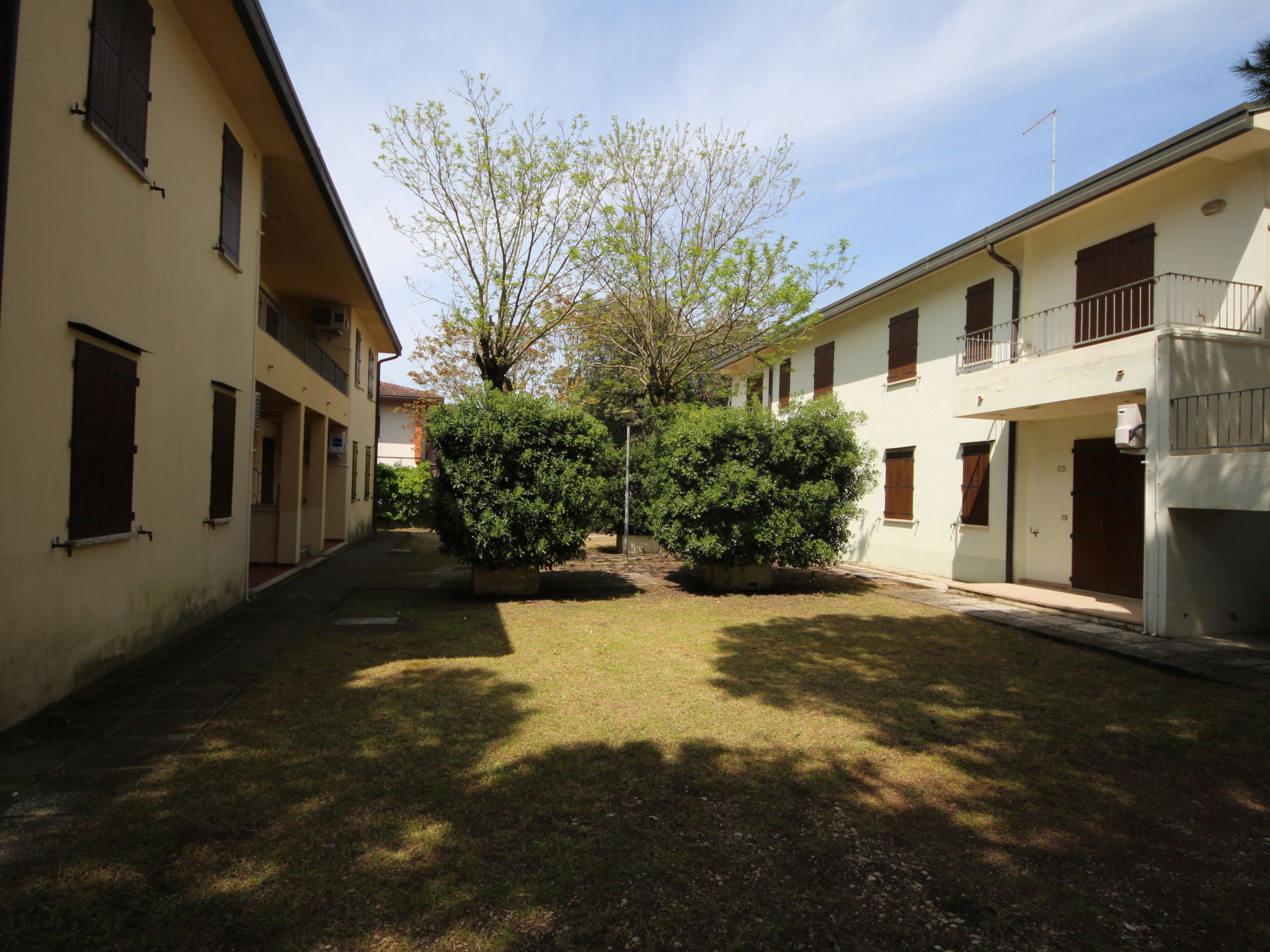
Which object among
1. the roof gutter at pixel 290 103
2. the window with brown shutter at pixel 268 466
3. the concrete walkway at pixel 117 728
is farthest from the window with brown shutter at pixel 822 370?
the concrete walkway at pixel 117 728

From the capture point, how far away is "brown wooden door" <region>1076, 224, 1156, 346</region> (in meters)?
9.49

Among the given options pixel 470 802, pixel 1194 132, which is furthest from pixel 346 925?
pixel 1194 132

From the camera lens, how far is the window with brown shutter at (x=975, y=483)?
1244cm

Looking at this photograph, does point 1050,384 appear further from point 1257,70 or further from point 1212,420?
point 1257,70

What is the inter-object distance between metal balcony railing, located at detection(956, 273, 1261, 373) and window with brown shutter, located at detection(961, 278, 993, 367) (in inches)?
0.8

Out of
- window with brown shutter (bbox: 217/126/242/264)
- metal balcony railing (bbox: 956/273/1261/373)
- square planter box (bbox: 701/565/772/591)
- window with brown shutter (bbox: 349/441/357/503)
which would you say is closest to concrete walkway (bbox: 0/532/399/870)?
window with brown shutter (bbox: 217/126/242/264)

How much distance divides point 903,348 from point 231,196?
1222 cm

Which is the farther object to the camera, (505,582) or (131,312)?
(505,582)

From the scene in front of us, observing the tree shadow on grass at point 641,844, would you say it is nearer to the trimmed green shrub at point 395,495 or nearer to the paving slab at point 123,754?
the paving slab at point 123,754

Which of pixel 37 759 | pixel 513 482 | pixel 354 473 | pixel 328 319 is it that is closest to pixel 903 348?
pixel 513 482

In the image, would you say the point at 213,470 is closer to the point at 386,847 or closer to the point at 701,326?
the point at 386,847

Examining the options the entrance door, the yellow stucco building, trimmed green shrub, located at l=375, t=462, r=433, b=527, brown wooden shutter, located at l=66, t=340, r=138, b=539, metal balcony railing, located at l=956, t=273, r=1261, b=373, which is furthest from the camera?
trimmed green shrub, located at l=375, t=462, r=433, b=527

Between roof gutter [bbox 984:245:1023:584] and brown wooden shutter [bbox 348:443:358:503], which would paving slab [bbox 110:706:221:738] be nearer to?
roof gutter [bbox 984:245:1023:584]

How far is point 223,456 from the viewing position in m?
8.19
